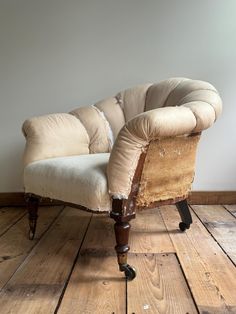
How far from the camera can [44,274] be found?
1.24 meters

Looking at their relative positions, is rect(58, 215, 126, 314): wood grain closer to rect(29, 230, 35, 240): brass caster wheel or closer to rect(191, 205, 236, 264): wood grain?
rect(29, 230, 35, 240): brass caster wheel


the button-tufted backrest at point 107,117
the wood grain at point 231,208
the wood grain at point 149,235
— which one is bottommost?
the wood grain at point 231,208

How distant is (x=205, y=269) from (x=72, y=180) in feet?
2.04

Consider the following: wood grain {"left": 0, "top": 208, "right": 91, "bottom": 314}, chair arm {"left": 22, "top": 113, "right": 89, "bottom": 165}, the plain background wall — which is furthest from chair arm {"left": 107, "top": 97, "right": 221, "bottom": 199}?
the plain background wall

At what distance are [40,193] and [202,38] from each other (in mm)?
1403

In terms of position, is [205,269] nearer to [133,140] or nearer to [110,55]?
[133,140]

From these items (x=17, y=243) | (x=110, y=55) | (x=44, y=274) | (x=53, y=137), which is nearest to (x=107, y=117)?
(x=53, y=137)

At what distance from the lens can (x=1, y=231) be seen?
1.73 meters

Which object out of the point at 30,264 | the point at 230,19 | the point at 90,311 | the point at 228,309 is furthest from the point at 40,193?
the point at 230,19

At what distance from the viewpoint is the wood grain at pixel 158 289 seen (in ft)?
3.32

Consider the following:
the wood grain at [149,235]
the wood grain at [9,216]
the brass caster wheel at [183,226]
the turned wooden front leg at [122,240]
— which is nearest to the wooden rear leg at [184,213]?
the brass caster wheel at [183,226]

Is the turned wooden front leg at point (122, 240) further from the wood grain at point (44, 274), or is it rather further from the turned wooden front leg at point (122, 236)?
the wood grain at point (44, 274)

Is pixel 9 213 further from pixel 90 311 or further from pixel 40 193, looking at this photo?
pixel 90 311

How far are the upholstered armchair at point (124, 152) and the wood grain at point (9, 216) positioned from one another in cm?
29
